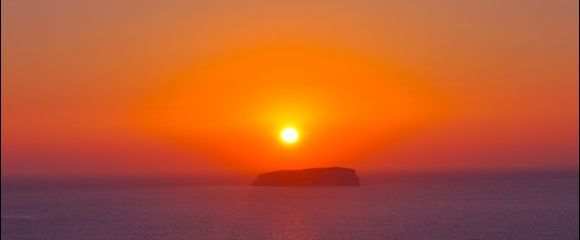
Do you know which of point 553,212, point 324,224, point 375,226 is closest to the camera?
point 375,226

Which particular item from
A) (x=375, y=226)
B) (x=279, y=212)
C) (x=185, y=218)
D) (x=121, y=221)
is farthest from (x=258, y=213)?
(x=375, y=226)

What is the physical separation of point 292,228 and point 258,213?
33.2 m

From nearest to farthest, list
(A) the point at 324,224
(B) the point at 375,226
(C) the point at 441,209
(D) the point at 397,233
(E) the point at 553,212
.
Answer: (D) the point at 397,233 → (B) the point at 375,226 → (A) the point at 324,224 → (E) the point at 553,212 → (C) the point at 441,209

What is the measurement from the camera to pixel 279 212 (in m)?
137

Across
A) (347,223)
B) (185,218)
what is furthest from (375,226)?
(185,218)

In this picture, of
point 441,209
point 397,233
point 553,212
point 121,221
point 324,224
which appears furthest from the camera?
point 441,209

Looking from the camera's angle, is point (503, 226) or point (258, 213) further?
point (258, 213)

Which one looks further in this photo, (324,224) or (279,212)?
(279,212)

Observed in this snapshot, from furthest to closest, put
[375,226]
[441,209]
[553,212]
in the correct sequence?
[441,209] < [553,212] < [375,226]

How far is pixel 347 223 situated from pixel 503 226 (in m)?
20.4

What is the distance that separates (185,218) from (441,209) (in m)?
45.6

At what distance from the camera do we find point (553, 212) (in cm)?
13062

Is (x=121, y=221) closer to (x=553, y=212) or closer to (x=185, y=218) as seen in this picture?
(x=185, y=218)

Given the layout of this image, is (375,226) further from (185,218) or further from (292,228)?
(185,218)
